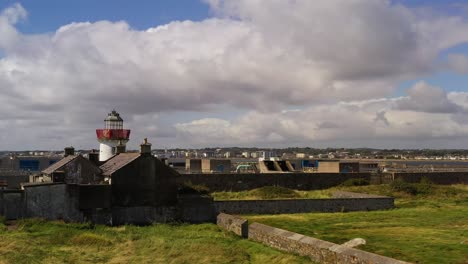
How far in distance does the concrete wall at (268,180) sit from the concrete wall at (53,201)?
1685 cm

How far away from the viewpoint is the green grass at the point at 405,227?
19.2 m

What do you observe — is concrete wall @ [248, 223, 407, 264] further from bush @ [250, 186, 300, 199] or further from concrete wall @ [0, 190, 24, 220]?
bush @ [250, 186, 300, 199]

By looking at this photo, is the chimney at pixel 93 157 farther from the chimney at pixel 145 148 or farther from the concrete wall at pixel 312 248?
the concrete wall at pixel 312 248

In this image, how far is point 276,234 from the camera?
21.8 metres

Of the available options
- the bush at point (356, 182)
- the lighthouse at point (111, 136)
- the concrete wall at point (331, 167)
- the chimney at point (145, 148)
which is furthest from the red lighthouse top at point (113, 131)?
the concrete wall at point (331, 167)

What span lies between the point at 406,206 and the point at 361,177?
1431 centimetres

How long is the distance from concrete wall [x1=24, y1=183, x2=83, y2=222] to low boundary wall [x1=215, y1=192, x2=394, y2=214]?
866cm

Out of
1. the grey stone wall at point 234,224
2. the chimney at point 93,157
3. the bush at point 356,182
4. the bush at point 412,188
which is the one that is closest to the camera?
the grey stone wall at point 234,224

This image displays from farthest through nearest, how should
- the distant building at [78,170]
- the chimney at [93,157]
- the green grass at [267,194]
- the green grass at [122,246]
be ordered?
the green grass at [267,194] → the chimney at [93,157] → the distant building at [78,170] → the green grass at [122,246]

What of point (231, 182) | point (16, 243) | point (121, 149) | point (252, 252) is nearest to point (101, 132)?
point (121, 149)

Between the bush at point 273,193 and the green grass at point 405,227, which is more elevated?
the bush at point 273,193

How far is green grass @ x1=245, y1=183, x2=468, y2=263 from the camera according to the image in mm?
19250

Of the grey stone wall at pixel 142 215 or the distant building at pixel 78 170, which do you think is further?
the distant building at pixel 78 170

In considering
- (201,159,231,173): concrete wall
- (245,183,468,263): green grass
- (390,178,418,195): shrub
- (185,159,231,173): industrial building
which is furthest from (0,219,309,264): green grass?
(201,159,231,173): concrete wall
